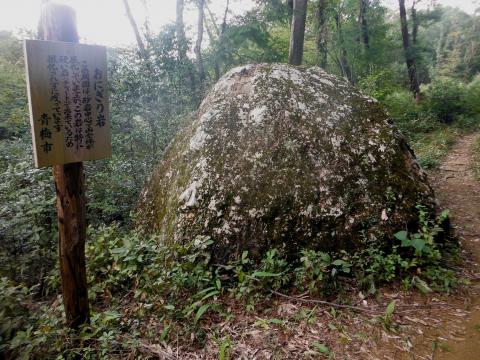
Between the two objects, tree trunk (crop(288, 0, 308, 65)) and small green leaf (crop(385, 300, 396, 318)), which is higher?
tree trunk (crop(288, 0, 308, 65))

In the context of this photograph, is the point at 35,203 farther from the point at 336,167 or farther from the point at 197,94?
the point at 197,94

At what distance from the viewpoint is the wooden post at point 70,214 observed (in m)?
2.49

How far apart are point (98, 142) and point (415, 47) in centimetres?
1752

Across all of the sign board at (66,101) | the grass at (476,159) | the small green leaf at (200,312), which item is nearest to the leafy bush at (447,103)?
the grass at (476,159)

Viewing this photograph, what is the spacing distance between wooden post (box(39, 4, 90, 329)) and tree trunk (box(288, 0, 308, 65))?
672 cm

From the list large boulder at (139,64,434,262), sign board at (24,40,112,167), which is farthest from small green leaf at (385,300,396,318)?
sign board at (24,40,112,167)

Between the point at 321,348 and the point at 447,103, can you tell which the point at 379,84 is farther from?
the point at 321,348

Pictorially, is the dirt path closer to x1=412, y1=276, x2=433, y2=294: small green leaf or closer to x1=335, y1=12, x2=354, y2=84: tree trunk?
x1=412, y1=276, x2=433, y2=294: small green leaf

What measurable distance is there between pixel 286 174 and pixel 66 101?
2728mm

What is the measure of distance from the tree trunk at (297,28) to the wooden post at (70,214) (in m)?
6.72

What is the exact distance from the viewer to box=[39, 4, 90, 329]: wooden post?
2494mm

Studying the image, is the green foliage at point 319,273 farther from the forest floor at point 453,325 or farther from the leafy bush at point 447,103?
the leafy bush at point 447,103

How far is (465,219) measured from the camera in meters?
5.51

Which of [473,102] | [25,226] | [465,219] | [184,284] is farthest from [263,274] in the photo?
[473,102]
